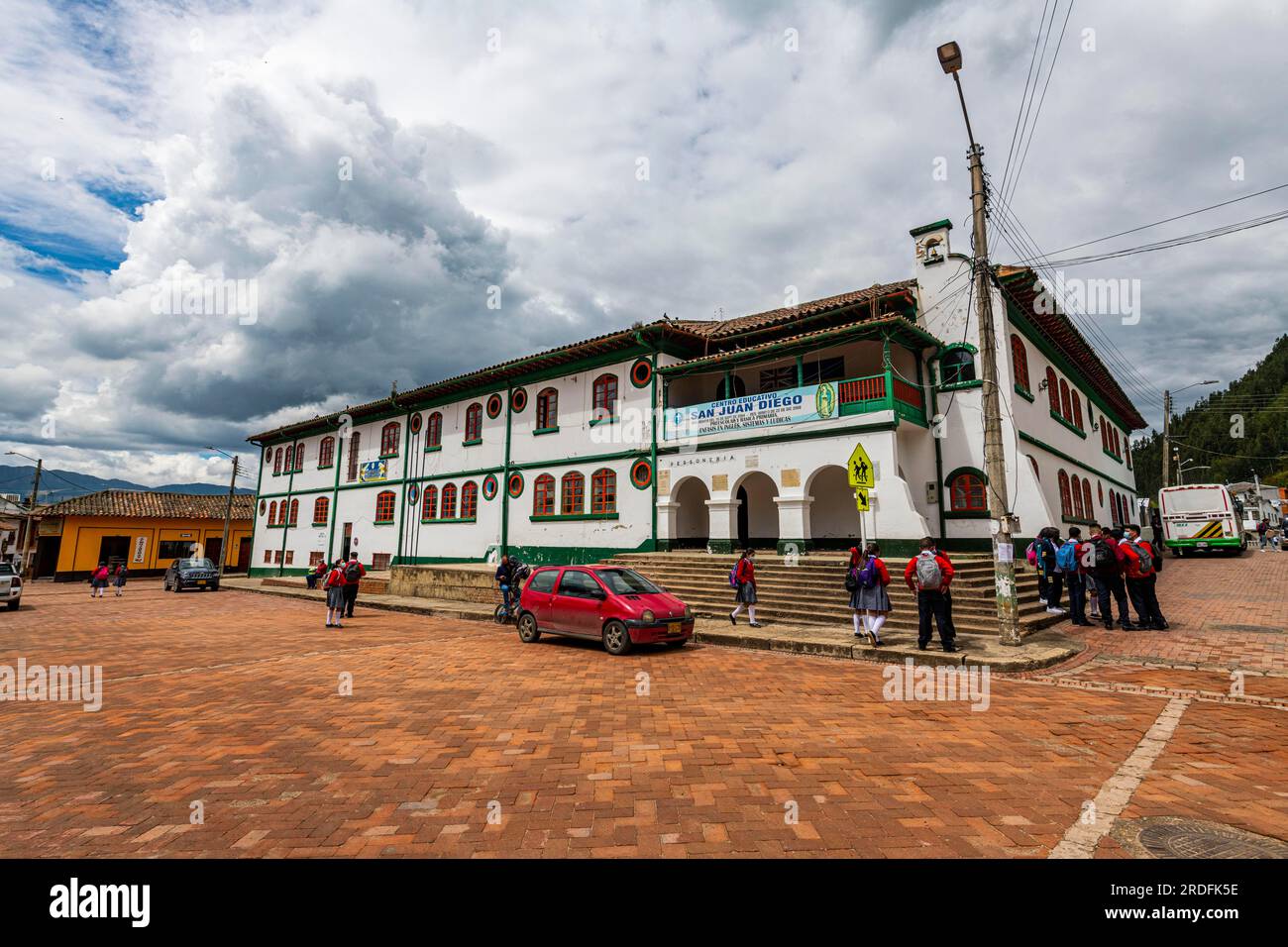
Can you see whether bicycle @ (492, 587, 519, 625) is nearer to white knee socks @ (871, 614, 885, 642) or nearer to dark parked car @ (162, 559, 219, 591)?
white knee socks @ (871, 614, 885, 642)

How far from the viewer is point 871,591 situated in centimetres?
964

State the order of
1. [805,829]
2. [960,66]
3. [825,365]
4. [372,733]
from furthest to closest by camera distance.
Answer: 1. [825,365]
2. [960,66]
3. [372,733]
4. [805,829]

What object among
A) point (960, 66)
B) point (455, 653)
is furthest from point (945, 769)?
point (960, 66)

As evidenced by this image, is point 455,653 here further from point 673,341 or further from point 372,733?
point 673,341

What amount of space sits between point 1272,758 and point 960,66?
33.5 ft

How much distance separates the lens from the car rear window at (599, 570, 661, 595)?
1033 cm

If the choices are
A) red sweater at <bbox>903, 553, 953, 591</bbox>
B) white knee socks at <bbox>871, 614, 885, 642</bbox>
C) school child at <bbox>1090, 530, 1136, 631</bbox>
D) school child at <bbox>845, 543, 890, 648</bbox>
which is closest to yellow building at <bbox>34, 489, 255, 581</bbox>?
school child at <bbox>845, 543, 890, 648</bbox>

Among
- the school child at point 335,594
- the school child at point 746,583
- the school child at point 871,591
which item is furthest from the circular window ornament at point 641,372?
the school child at point 871,591

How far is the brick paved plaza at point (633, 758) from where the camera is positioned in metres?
3.55

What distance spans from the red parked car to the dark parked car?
916 inches

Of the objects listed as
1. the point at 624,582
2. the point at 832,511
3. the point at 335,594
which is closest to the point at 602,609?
the point at 624,582

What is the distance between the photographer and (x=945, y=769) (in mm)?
4559

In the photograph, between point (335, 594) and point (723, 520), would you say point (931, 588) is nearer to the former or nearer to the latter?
point (723, 520)

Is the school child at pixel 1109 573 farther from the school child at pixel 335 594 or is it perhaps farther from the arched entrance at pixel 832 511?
the school child at pixel 335 594
